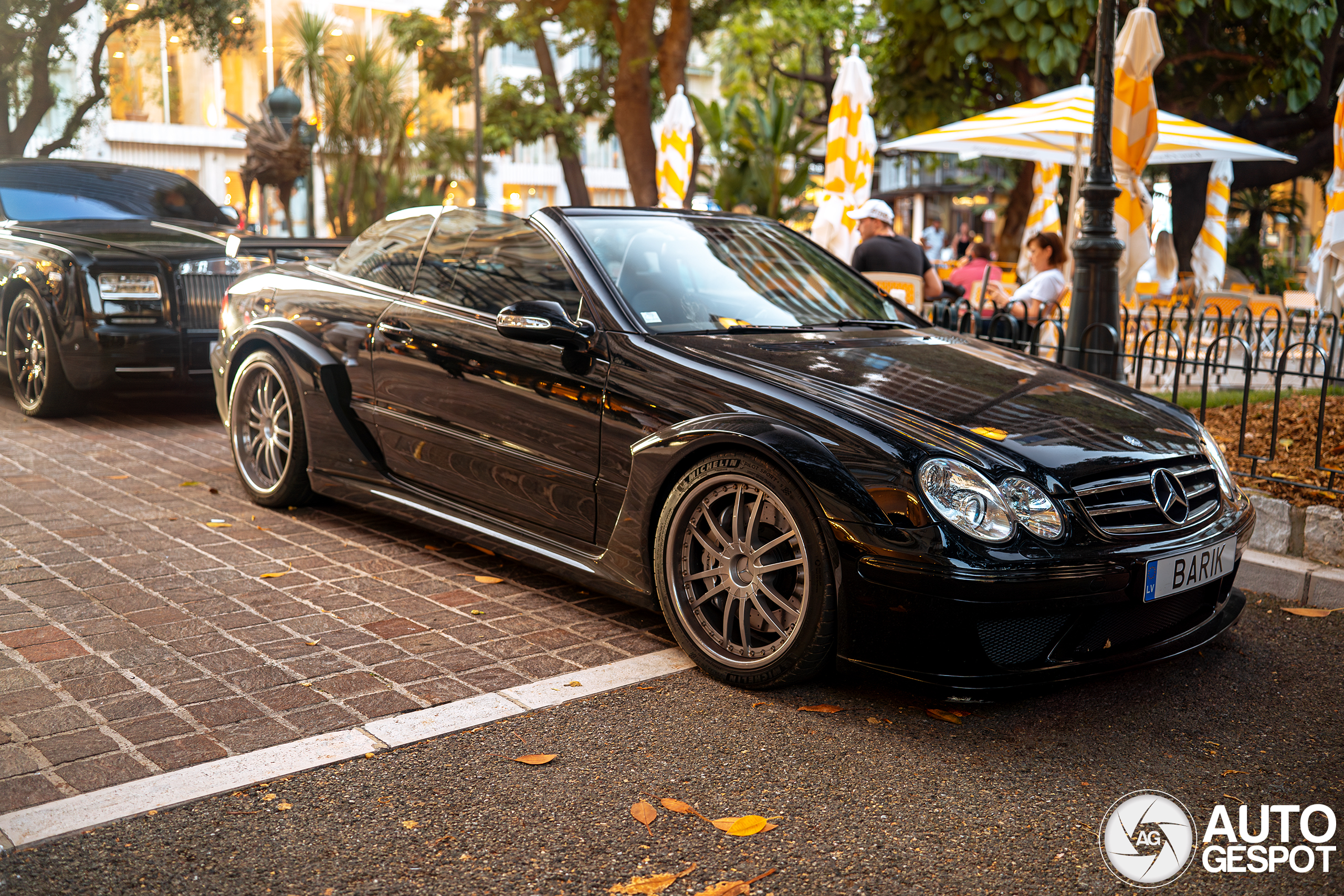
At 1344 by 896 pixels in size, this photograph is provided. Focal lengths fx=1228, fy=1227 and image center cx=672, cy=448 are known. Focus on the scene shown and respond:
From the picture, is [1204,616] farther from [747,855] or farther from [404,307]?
[404,307]

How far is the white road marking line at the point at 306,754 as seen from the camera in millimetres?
2939

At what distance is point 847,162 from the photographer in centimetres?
1172

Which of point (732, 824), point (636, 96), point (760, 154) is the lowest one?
point (732, 824)

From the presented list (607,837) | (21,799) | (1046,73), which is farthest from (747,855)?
(1046,73)

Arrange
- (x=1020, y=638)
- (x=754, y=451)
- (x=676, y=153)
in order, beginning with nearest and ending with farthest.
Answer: (x=1020, y=638) < (x=754, y=451) < (x=676, y=153)

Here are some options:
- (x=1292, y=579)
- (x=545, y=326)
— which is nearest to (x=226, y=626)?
(x=545, y=326)

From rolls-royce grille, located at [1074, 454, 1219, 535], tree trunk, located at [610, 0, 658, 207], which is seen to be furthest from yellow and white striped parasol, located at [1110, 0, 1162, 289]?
tree trunk, located at [610, 0, 658, 207]

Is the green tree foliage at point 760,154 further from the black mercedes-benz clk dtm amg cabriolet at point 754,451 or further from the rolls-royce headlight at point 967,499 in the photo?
the rolls-royce headlight at point 967,499

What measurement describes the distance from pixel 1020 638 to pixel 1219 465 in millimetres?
1190

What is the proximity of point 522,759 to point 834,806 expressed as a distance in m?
0.85

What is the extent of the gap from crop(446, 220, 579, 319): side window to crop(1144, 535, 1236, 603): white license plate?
2170 mm

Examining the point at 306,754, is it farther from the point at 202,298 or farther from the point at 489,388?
the point at 202,298

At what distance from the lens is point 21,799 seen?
3021mm

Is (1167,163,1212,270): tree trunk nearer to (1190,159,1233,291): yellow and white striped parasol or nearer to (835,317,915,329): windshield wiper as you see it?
(1190,159,1233,291): yellow and white striped parasol
